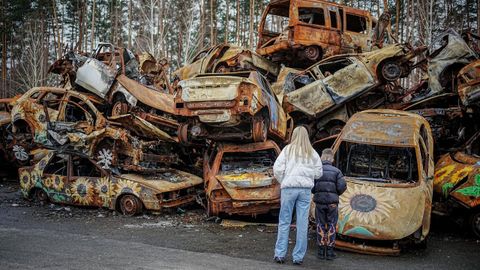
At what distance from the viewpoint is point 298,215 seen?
6227 mm

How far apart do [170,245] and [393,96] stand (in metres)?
8.76

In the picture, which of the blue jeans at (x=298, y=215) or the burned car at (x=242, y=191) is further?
the burned car at (x=242, y=191)

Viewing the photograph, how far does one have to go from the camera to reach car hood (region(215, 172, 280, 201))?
8.73 m

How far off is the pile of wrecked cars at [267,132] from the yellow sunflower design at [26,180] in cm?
4

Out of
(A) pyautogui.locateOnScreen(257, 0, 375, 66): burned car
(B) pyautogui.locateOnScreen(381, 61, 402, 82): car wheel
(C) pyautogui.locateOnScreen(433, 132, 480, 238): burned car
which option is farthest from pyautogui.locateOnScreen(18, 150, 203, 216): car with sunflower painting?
(A) pyautogui.locateOnScreen(257, 0, 375, 66): burned car

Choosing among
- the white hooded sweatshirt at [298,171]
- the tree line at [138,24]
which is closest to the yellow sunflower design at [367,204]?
the white hooded sweatshirt at [298,171]

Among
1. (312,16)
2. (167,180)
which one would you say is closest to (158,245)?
(167,180)

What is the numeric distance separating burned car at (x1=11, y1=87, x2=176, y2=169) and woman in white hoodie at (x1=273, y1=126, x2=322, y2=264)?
4768 millimetres

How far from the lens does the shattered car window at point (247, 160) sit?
9836 mm

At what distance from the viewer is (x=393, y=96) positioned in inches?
531

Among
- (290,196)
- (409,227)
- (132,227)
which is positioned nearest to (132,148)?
(132,227)

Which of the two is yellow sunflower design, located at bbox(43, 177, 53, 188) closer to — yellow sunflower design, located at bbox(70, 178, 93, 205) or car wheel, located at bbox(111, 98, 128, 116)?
yellow sunflower design, located at bbox(70, 178, 93, 205)

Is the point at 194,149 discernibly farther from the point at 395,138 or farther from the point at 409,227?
the point at 409,227

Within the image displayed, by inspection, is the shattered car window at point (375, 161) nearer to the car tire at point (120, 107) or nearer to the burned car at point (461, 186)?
the burned car at point (461, 186)
